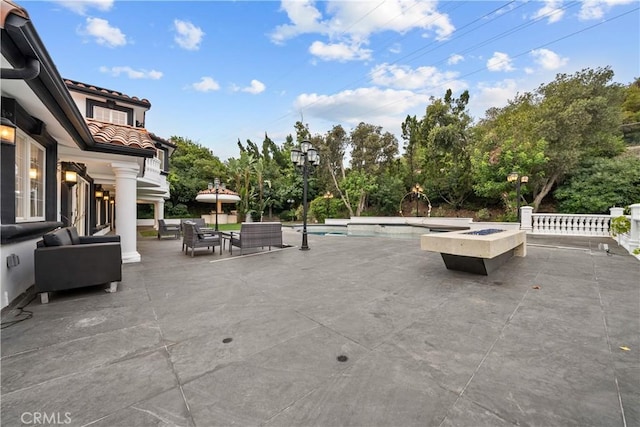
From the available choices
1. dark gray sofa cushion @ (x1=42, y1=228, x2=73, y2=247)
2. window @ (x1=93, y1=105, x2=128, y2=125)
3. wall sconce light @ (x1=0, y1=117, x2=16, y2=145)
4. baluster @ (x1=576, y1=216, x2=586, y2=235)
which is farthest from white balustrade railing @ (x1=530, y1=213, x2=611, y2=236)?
window @ (x1=93, y1=105, x2=128, y2=125)

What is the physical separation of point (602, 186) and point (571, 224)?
3.79 meters

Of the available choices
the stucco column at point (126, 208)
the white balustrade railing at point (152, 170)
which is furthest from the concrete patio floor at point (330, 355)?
the white balustrade railing at point (152, 170)

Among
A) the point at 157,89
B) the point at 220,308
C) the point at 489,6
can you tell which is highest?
the point at 489,6

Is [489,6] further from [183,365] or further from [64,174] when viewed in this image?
[64,174]

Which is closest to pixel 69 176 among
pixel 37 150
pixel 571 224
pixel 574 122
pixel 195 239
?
pixel 37 150

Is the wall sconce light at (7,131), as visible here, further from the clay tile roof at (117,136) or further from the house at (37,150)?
the clay tile roof at (117,136)

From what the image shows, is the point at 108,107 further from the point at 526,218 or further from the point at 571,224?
the point at 571,224

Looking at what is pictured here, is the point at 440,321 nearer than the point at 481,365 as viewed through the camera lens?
No

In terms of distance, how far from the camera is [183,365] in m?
2.09

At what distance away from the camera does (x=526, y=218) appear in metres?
12.1

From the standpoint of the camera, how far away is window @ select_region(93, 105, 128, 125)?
974 cm

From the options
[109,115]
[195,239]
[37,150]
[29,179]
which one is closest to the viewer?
[29,179]

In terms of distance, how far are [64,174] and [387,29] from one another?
15149 mm

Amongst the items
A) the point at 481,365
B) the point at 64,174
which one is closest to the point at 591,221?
the point at 481,365
